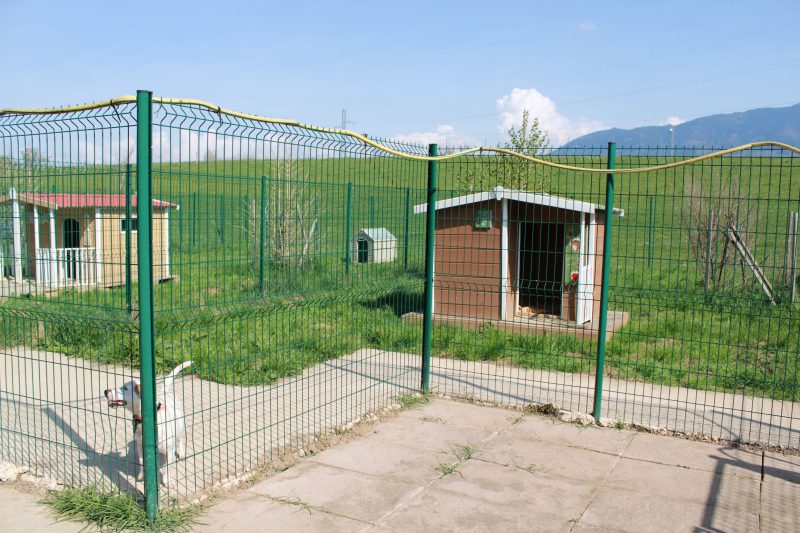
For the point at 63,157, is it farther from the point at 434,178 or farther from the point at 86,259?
the point at 434,178

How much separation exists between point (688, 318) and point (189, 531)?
9558 mm

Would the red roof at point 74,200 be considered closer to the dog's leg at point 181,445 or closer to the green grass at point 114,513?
the dog's leg at point 181,445

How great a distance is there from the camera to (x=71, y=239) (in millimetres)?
4770

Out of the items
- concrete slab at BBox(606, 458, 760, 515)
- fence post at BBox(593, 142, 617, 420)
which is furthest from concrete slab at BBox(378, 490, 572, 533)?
fence post at BBox(593, 142, 617, 420)

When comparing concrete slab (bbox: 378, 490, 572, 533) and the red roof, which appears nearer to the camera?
concrete slab (bbox: 378, 490, 572, 533)

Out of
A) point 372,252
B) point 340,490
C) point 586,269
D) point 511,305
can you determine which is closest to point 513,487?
point 340,490

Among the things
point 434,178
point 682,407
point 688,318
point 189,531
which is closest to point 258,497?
point 189,531

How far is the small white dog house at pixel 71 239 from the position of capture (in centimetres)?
461

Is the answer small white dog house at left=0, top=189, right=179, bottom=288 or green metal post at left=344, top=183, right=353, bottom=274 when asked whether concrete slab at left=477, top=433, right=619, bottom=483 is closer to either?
green metal post at left=344, top=183, right=353, bottom=274

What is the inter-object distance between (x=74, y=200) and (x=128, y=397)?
1589mm

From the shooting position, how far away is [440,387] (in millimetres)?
7918

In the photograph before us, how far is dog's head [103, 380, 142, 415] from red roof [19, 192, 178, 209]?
4.02 feet

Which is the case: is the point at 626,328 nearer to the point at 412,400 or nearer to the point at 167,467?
the point at 412,400

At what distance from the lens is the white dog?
4.46m
